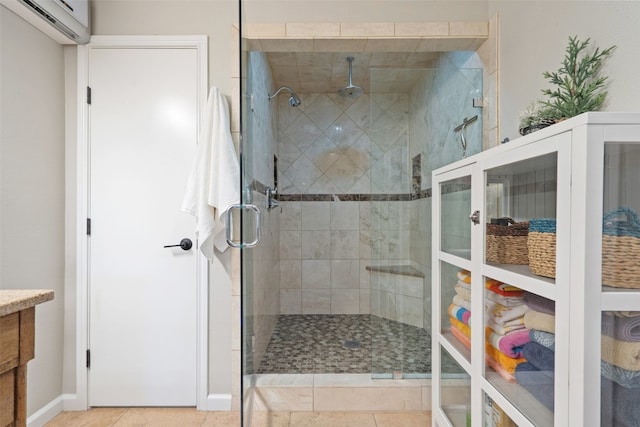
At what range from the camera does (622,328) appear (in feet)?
2.30

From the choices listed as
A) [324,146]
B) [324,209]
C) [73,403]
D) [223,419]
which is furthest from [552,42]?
[73,403]

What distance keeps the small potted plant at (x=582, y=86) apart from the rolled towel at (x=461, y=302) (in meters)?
0.72

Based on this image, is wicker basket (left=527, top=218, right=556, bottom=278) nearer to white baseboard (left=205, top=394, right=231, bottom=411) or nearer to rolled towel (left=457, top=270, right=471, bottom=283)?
rolled towel (left=457, top=270, right=471, bottom=283)

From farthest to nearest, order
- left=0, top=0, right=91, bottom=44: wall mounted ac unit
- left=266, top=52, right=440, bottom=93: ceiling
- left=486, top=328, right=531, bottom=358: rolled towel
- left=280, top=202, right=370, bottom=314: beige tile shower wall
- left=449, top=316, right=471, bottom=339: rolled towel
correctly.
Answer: left=280, top=202, right=370, bottom=314: beige tile shower wall < left=266, top=52, right=440, bottom=93: ceiling < left=0, top=0, right=91, bottom=44: wall mounted ac unit < left=449, top=316, right=471, bottom=339: rolled towel < left=486, top=328, right=531, bottom=358: rolled towel

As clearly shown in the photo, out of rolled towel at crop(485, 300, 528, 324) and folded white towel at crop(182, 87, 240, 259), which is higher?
folded white towel at crop(182, 87, 240, 259)

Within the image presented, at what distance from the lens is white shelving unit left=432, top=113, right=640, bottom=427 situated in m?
0.68

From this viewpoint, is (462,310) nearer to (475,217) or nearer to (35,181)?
(475,217)

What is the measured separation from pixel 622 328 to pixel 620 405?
0.16 meters

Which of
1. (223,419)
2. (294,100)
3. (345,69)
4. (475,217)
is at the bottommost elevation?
(223,419)

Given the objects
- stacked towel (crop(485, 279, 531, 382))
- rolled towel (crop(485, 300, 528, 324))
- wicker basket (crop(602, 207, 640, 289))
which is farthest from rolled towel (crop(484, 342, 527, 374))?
wicker basket (crop(602, 207, 640, 289))

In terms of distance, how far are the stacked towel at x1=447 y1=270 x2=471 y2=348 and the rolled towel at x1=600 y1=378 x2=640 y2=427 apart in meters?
0.59

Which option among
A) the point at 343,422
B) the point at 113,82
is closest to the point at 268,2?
the point at 113,82

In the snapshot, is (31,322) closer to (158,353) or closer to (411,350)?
(158,353)

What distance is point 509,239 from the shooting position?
1.07 meters
